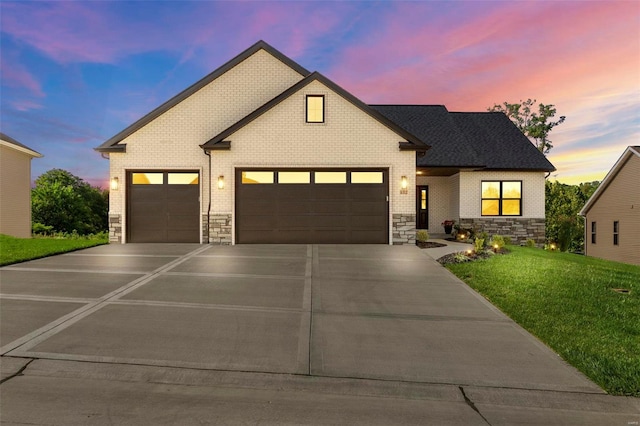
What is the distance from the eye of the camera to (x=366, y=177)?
1213cm

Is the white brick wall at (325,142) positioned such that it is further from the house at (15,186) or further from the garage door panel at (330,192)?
the house at (15,186)

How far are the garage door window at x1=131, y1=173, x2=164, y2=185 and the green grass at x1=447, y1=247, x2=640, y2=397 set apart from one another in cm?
1166

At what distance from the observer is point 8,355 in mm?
3697

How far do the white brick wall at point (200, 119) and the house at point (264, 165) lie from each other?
42mm

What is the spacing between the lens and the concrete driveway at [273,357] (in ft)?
9.27

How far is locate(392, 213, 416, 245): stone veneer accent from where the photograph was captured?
1204 centimetres

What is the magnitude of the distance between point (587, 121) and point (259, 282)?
111ft

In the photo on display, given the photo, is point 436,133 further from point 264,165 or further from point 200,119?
point 200,119

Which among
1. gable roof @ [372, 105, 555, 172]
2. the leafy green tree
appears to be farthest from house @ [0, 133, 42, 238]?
the leafy green tree

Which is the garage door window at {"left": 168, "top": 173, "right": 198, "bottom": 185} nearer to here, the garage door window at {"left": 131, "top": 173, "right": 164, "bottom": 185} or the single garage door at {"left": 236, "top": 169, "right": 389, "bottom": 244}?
the garage door window at {"left": 131, "top": 173, "right": 164, "bottom": 185}

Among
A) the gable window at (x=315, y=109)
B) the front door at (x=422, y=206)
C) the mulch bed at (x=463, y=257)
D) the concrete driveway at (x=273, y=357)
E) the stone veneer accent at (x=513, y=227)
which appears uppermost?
the gable window at (x=315, y=109)

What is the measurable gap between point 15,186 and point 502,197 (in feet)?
94.2

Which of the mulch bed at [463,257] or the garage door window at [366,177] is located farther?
the garage door window at [366,177]

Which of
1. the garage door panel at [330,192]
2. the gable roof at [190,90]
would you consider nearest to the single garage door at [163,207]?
the gable roof at [190,90]
